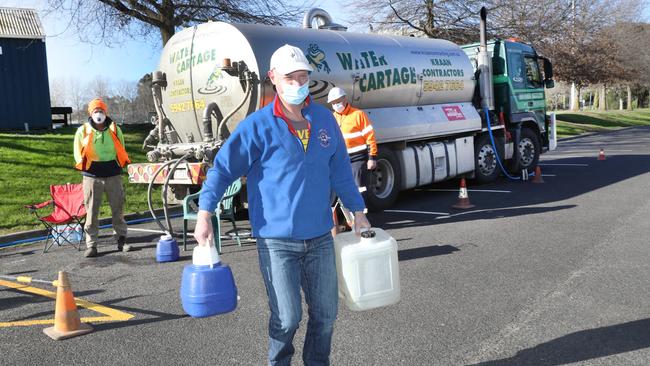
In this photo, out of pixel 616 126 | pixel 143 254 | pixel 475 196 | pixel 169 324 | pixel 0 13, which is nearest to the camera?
pixel 169 324

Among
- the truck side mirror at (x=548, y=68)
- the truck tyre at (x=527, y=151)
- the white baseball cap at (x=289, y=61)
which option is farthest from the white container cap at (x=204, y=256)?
the truck side mirror at (x=548, y=68)

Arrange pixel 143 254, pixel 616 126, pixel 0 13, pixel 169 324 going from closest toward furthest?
pixel 169 324 < pixel 143 254 < pixel 0 13 < pixel 616 126

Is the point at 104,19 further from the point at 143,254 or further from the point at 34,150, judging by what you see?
the point at 143,254

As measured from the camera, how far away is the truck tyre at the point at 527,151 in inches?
514

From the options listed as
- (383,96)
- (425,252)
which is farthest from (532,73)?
(425,252)

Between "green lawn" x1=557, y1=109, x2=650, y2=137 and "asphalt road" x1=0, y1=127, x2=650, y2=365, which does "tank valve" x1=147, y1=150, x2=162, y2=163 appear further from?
"green lawn" x1=557, y1=109, x2=650, y2=137

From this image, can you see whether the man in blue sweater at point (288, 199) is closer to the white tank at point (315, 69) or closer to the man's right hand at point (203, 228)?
the man's right hand at point (203, 228)

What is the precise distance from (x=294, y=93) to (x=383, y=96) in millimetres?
6970

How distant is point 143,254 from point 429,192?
6710mm

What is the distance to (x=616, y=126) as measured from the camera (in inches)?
1486

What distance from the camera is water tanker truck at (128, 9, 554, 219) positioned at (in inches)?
302

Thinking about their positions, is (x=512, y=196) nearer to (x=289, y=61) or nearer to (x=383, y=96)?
(x=383, y=96)

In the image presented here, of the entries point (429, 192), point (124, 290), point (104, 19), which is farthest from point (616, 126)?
point (124, 290)

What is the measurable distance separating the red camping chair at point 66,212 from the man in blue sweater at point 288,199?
5.44 m
